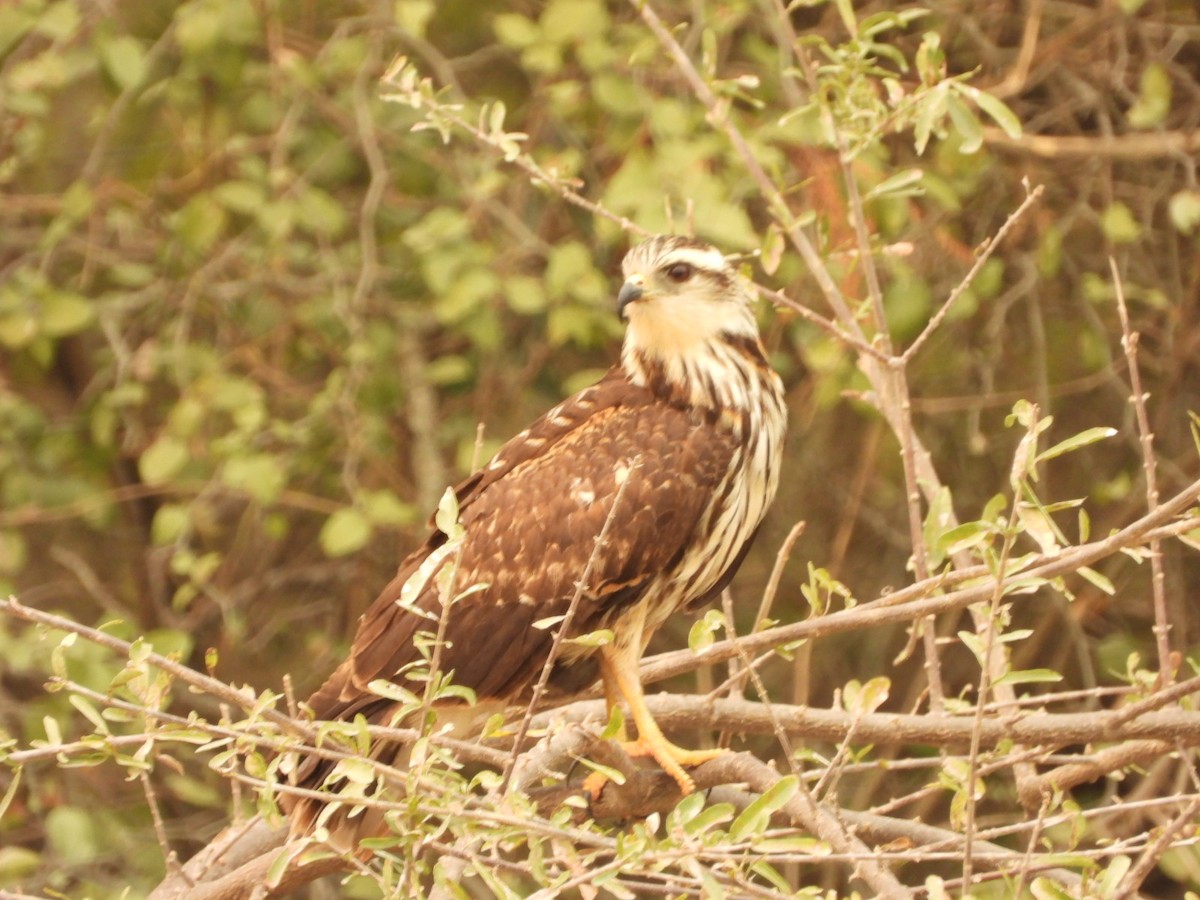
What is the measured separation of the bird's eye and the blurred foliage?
3.34ft

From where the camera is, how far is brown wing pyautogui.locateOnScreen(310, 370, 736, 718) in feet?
9.37

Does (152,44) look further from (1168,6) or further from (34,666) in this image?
(1168,6)

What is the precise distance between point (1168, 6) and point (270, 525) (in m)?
2.76

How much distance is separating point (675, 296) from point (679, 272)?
44mm

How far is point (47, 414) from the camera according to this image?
5.04m

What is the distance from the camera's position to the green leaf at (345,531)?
418 centimetres

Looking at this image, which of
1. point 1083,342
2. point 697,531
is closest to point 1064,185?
point 1083,342

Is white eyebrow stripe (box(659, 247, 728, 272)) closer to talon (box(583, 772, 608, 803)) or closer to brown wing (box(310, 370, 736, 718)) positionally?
brown wing (box(310, 370, 736, 718))

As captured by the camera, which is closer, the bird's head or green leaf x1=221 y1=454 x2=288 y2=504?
the bird's head

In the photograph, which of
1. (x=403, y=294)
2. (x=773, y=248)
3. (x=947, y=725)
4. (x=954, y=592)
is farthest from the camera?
(x=403, y=294)

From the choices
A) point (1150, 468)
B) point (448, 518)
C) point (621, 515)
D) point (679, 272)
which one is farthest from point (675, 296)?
point (448, 518)

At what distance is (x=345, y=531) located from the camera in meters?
4.22

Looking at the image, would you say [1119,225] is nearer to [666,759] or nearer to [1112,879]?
[666,759]

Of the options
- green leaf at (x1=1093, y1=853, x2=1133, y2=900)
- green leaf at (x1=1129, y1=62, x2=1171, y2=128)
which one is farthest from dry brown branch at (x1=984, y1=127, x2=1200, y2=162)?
green leaf at (x1=1093, y1=853, x2=1133, y2=900)
